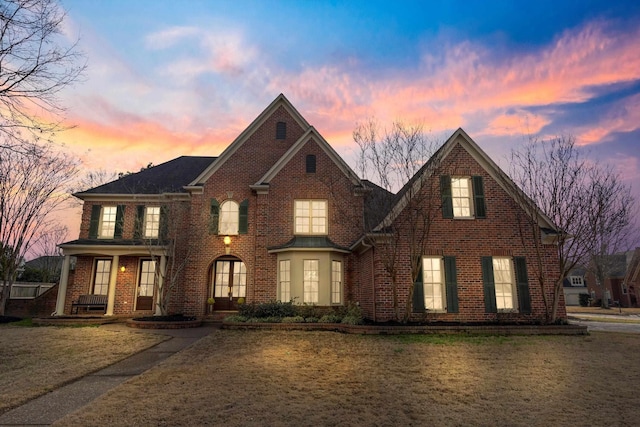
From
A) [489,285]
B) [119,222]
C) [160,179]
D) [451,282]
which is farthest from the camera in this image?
[160,179]

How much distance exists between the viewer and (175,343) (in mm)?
10125

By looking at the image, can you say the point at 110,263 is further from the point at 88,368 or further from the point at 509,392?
the point at 509,392

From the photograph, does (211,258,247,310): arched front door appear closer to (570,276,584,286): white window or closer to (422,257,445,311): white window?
(422,257,445,311): white window

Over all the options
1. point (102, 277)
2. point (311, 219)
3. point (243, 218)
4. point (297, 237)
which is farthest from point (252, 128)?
point (102, 277)

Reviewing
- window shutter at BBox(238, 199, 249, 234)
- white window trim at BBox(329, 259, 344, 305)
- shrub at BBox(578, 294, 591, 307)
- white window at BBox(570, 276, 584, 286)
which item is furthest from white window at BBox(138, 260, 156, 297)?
white window at BBox(570, 276, 584, 286)

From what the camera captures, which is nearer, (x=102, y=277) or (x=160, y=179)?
(x=102, y=277)

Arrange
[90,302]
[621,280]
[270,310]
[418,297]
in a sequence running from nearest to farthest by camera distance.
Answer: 1. [418,297]
2. [270,310]
3. [90,302]
4. [621,280]

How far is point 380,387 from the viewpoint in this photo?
18.5ft

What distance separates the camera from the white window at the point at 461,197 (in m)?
13.6

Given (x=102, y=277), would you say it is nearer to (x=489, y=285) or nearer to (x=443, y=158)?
(x=443, y=158)

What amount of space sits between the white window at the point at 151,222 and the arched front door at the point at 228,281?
3.46 meters

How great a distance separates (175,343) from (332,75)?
1251 centimetres

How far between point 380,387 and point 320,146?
40.6 feet

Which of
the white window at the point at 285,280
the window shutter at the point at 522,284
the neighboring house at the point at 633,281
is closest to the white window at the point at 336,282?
the white window at the point at 285,280
